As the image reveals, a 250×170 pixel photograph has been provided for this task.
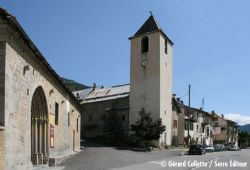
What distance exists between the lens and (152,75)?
52.9m

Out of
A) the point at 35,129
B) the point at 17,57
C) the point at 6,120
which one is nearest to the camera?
the point at 6,120

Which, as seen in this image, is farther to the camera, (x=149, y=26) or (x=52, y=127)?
(x=149, y=26)

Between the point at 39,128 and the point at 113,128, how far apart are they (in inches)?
1352

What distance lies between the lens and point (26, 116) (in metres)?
17.6

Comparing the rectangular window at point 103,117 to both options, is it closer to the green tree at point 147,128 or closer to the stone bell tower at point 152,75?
the stone bell tower at point 152,75

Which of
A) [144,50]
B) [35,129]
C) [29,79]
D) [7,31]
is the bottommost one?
[35,129]

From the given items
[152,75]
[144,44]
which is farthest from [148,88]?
[144,44]

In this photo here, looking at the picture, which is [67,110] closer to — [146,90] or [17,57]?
[17,57]

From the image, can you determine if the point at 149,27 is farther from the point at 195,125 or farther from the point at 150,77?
the point at 195,125

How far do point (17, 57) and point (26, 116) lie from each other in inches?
119

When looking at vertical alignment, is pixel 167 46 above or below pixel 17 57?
above

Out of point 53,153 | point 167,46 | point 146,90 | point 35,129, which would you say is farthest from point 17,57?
point 167,46

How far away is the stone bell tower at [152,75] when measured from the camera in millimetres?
52219

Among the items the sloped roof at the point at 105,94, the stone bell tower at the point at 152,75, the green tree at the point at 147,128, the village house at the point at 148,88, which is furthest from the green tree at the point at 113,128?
the sloped roof at the point at 105,94
